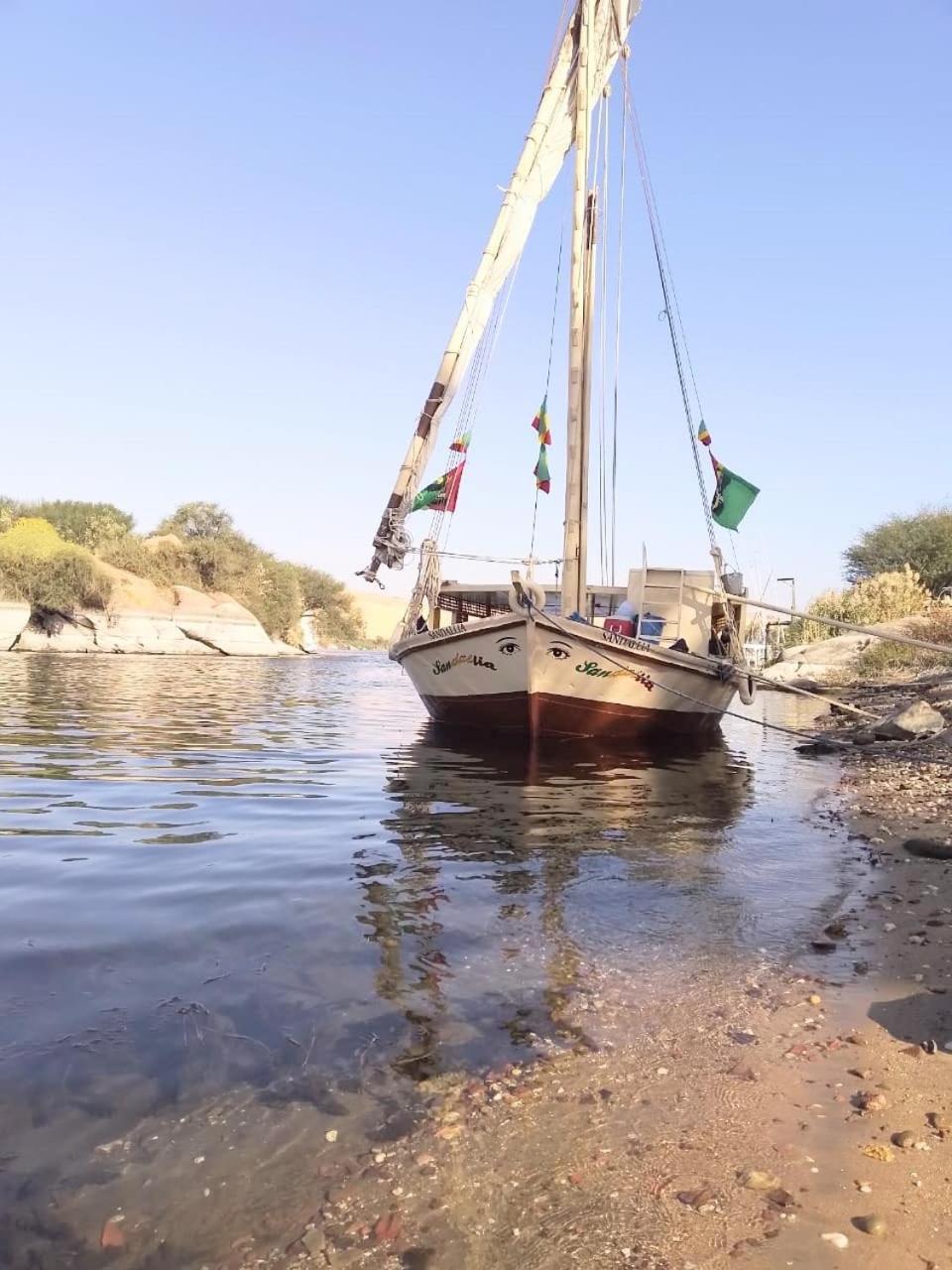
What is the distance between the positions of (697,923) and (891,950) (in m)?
1.24

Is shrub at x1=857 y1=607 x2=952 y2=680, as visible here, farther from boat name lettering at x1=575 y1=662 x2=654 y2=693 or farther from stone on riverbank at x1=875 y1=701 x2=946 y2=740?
boat name lettering at x1=575 y1=662 x2=654 y2=693

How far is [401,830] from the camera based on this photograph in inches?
352

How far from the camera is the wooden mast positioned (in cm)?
1688

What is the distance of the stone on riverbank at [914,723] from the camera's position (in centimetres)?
1648

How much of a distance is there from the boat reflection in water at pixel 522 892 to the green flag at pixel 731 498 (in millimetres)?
7227

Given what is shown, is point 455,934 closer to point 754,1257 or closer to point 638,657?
point 754,1257

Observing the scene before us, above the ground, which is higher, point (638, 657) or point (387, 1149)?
point (638, 657)

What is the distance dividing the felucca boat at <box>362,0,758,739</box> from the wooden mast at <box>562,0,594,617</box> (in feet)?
0.09

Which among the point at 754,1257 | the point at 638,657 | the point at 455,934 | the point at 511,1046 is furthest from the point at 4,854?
the point at 638,657

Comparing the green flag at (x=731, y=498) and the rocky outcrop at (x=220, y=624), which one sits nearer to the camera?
the green flag at (x=731, y=498)

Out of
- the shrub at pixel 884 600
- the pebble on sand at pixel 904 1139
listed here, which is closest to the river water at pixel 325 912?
the pebble on sand at pixel 904 1139

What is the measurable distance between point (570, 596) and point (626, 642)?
75.0 inches

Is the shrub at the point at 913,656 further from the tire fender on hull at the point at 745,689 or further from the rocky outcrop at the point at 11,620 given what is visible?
the rocky outcrop at the point at 11,620

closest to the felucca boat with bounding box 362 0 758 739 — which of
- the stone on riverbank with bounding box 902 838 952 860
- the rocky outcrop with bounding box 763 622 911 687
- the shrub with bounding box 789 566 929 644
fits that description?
the stone on riverbank with bounding box 902 838 952 860
